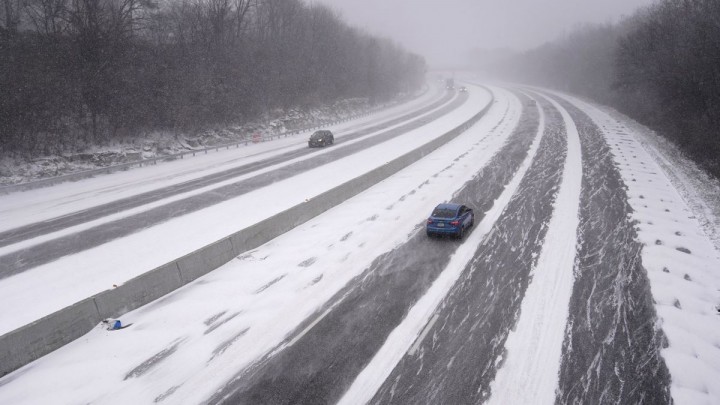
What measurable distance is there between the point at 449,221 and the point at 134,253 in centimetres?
1258

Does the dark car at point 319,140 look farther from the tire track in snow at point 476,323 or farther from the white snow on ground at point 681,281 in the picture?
the white snow on ground at point 681,281

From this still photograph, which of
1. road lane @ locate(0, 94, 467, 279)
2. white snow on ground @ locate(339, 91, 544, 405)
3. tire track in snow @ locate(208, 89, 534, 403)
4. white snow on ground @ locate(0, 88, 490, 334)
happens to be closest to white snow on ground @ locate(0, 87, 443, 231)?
road lane @ locate(0, 94, 467, 279)

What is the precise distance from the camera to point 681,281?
12.0 meters

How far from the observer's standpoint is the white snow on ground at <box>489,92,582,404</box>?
26.2 ft

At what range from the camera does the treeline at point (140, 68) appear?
2553cm

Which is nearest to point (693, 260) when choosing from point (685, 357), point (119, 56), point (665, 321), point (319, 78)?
point (665, 321)

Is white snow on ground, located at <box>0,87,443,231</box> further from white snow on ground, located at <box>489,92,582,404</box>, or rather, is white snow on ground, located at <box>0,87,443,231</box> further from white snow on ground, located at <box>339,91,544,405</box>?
white snow on ground, located at <box>489,92,582,404</box>

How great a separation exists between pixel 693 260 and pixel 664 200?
762 centimetres

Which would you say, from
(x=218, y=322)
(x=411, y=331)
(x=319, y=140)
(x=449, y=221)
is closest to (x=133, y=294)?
(x=218, y=322)

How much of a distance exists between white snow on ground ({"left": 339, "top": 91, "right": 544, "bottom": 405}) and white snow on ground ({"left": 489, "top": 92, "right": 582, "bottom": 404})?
2.10m

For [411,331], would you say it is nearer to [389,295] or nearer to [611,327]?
[389,295]

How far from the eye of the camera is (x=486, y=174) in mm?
25047

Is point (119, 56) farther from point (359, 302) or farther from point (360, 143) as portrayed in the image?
point (359, 302)

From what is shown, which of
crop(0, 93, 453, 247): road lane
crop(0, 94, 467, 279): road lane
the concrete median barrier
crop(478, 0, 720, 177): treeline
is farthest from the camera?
crop(478, 0, 720, 177): treeline
